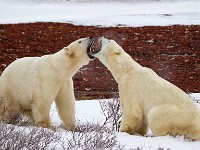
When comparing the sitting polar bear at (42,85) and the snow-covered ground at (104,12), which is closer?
the sitting polar bear at (42,85)

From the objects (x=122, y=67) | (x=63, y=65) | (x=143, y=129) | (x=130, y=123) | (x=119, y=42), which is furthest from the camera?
(x=119, y=42)

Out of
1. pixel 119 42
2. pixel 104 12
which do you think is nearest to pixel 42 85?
pixel 119 42

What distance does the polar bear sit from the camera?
18.7ft

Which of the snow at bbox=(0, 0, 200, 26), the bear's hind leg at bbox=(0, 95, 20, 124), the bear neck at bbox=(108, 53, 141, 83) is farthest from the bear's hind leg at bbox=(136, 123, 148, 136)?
the snow at bbox=(0, 0, 200, 26)

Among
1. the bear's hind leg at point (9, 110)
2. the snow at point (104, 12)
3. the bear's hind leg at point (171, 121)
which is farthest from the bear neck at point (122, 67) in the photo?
the snow at point (104, 12)

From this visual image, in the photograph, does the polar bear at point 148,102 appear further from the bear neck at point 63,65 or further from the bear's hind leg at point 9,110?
the bear's hind leg at point 9,110

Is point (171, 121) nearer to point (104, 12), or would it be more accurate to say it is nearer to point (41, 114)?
point (41, 114)

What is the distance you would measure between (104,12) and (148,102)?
27.2 meters

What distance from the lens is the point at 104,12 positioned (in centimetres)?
3291

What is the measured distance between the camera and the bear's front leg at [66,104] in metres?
6.92

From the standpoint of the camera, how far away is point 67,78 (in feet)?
22.6

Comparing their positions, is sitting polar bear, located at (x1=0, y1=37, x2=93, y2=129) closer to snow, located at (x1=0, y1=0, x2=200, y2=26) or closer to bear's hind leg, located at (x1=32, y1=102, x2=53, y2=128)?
bear's hind leg, located at (x1=32, y1=102, x2=53, y2=128)

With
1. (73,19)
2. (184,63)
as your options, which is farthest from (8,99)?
(73,19)

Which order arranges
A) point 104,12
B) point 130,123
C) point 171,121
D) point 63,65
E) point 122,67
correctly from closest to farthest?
point 171,121 < point 130,123 < point 122,67 < point 63,65 < point 104,12
